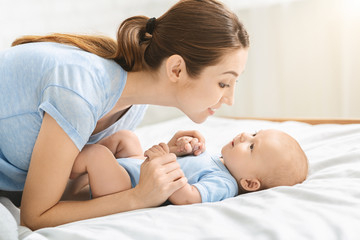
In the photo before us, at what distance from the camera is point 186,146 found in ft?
4.58

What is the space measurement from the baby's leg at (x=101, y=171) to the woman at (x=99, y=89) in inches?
1.9

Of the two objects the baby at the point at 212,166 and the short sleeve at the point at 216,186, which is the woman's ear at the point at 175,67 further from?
the short sleeve at the point at 216,186

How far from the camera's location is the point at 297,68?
2.64 m

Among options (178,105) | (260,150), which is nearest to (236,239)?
(260,150)

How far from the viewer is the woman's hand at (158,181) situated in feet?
3.61

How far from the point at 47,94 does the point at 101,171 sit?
0.25 m

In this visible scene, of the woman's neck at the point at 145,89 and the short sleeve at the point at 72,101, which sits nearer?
the short sleeve at the point at 72,101

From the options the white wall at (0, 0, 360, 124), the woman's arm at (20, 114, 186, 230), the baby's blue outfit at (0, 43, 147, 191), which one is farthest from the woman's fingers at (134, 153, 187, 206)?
the white wall at (0, 0, 360, 124)

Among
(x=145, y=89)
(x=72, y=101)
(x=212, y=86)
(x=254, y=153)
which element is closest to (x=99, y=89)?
(x=72, y=101)

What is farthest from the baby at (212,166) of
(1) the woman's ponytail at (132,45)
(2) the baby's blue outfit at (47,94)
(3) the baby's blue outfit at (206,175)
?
(1) the woman's ponytail at (132,45)

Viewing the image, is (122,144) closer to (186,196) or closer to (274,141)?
(186,196)

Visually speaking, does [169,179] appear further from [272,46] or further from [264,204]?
[272,46]

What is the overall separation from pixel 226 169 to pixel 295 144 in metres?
0.22

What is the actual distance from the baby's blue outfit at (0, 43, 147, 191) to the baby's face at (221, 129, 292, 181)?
40 cm
